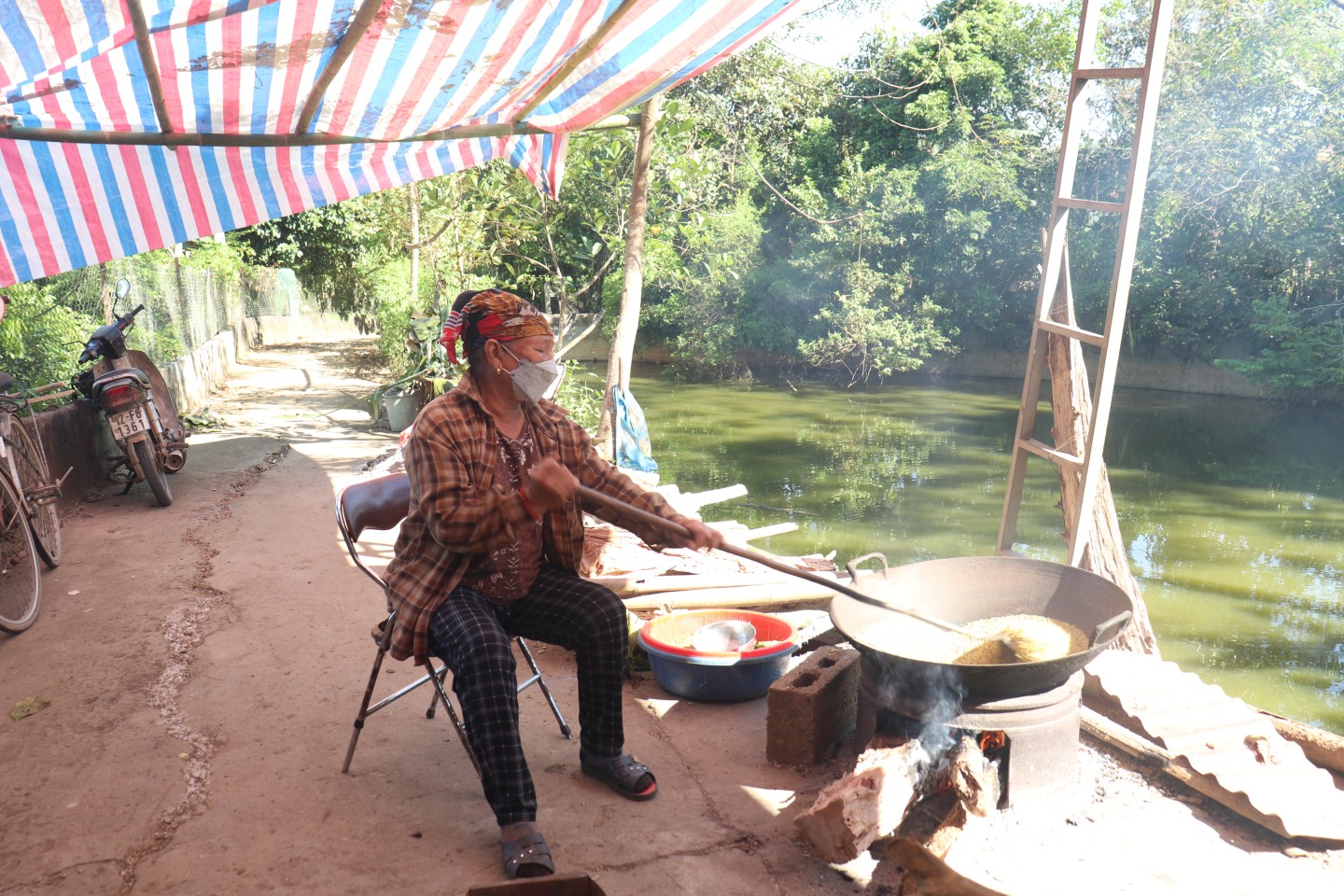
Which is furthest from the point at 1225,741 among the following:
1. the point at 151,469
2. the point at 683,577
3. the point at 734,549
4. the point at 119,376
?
the point at 119,376

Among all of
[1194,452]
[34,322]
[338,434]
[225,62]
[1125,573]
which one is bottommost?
[1194,452]

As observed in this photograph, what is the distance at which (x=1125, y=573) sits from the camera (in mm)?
4297

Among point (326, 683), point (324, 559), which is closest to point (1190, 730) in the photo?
point (326, 683)

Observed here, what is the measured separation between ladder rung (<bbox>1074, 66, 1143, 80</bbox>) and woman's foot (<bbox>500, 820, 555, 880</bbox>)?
354 cm

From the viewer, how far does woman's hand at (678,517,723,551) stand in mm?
2732

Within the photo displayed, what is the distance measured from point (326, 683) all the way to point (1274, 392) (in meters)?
21.9

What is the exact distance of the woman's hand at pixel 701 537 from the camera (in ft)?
8.96

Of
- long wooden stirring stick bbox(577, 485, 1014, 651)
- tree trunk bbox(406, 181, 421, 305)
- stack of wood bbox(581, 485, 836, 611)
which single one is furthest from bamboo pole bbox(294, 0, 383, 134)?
tree trunk bbox(406, 181, 421, 305)

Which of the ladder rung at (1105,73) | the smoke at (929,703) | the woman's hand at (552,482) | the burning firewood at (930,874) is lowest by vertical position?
the smoke at (929,703)

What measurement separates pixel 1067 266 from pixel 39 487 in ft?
17.7

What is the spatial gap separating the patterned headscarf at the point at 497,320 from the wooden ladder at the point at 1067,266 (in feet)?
6.99

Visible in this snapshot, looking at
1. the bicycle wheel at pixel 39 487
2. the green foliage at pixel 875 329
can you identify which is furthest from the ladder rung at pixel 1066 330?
the green foliage at pixel 875 329

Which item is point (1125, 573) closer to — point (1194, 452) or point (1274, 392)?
point (1194, 452)

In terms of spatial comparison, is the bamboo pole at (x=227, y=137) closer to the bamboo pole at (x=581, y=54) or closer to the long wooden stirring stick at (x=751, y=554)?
the bamboo pole at (x=581, y=54)
